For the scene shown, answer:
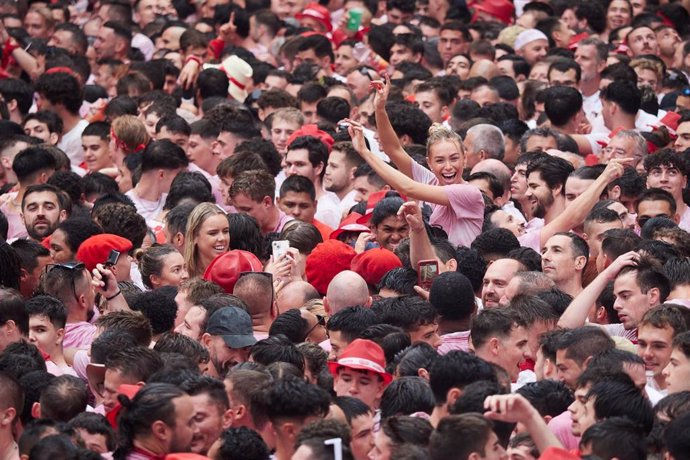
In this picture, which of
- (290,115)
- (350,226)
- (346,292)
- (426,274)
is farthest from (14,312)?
(290,115)

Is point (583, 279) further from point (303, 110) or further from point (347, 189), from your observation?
point (303, 110)

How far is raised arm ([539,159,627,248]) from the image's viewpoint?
11102mm

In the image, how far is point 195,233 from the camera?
36.6 ft

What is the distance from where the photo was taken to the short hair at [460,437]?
7023mm

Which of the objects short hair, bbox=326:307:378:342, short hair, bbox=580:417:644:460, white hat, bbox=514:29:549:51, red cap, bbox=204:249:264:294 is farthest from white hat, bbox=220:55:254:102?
short hair, bbox=580:417:644:460

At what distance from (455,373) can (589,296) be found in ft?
6.44

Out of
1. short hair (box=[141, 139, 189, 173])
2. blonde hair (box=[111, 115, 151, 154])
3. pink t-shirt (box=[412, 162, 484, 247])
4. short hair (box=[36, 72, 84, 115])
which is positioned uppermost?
pink t-shirt (box=[412, 162, 484, 247])

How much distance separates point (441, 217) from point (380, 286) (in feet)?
3.24

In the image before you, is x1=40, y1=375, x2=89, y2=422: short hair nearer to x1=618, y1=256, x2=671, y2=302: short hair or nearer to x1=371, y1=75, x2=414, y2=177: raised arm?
x1=618, y1=256, x2=671, y2=302: short hair

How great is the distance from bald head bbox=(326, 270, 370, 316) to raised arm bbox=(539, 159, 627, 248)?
1768mm

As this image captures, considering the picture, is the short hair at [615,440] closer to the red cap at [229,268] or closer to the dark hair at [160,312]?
the dark hair at [160,312]

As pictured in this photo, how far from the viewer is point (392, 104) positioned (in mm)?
14016

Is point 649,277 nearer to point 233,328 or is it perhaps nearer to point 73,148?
point 233,328

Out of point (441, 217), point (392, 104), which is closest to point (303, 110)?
point (392, 104)
